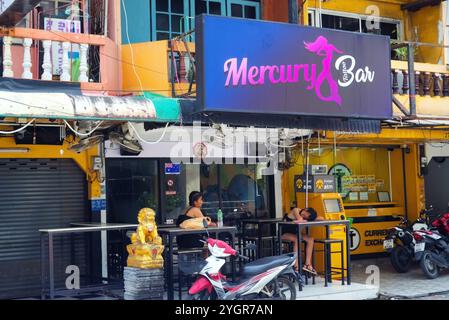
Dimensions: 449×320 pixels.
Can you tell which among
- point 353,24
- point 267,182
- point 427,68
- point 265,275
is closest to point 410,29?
point 353,24

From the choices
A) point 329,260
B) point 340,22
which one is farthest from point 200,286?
point 340,22

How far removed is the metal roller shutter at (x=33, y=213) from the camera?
10.3 meters

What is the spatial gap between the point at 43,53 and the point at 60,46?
10.7 inches

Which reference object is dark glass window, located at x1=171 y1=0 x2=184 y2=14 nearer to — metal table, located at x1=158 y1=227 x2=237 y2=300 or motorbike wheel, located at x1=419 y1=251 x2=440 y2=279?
metal table, located at x1=158 y1=227 x2=237 y2=300

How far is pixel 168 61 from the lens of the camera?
1041cm

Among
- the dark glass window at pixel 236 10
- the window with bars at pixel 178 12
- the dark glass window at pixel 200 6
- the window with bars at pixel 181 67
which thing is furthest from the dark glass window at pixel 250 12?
the window with bars at pixel 181 67

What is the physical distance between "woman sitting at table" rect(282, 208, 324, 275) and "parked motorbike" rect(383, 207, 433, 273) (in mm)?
2052

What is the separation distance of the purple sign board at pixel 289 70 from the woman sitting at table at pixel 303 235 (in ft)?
6.31

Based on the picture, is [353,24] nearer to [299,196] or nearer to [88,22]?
[299,196]

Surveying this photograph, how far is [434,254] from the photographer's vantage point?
40.9 feet

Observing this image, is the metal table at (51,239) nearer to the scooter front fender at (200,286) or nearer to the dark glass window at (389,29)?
the scooter front fender at (200,286)

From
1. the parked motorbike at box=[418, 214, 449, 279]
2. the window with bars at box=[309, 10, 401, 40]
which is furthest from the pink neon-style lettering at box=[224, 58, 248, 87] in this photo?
the parked motorbike at box=[418, 214, 449, 279]

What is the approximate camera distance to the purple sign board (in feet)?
29.4

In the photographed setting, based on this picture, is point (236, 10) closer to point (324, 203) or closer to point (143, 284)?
point (324, 203)
